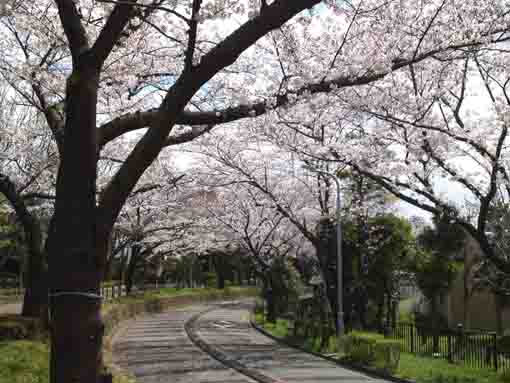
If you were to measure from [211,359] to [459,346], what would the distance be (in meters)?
6.79

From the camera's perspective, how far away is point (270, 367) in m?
15.5

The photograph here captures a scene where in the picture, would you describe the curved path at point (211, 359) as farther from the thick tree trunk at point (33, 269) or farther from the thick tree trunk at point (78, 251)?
the thick tree trunk at point (78, 251)

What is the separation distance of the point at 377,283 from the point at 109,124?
68.1ft

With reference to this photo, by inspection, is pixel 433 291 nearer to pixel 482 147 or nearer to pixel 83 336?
pixel 482 147

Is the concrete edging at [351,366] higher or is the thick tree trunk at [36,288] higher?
the thick tree trunk at [36,288]

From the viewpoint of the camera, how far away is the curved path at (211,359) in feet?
45.6

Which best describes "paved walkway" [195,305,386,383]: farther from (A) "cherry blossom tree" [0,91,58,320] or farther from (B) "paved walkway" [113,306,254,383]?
(A) "cherry blossom tree" [0,91,58,320]

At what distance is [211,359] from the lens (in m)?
17.1

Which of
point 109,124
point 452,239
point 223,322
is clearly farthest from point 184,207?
point 109,124

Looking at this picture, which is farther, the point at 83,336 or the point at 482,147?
the point at 482,147

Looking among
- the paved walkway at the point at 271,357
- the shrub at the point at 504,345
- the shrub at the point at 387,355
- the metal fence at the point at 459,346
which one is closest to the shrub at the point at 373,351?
the shrub at the point at 387,355

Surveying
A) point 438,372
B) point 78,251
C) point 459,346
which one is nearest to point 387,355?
point 438,372

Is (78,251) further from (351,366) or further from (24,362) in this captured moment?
(351,366)

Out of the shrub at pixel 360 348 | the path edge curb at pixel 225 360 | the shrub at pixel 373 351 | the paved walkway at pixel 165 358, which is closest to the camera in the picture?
the path edge curb at pixel 225 360
